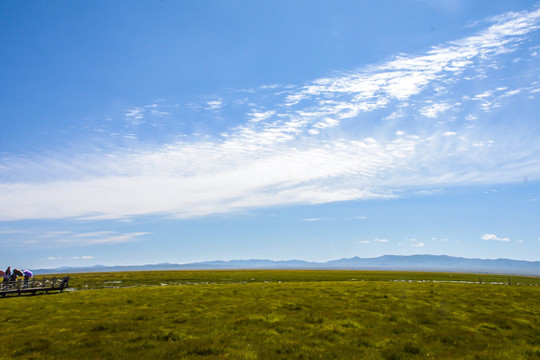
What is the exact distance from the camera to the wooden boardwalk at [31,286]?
4181cm

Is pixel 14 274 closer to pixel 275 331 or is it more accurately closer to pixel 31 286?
pixel 31 286

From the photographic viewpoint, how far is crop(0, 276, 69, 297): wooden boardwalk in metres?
41.8

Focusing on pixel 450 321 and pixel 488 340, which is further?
pixel 450 321

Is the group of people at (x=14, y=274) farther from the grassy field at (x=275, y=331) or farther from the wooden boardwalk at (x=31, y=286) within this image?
the grassy field at (x=275, y=331)

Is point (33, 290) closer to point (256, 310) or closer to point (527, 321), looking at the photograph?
point (256, 310)

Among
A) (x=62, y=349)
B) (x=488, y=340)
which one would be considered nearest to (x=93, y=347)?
(x=62, y=349)

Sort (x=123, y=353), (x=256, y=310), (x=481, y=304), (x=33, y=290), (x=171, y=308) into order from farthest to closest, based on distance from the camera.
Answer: (x=33, y=290) → (x=481, y=304) → (x=171, y=308) → (x=256, y=310) → (x=123, y=353)

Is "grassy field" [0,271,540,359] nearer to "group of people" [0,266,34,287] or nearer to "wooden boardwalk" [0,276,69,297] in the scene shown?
"wooden boardwalk" [0,276,69,297]

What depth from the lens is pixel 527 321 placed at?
20.3 m

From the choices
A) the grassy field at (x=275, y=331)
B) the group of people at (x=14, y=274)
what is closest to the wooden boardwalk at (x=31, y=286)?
the group of people at (x=14, y=274)

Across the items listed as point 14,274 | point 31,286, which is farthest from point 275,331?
point 14,274

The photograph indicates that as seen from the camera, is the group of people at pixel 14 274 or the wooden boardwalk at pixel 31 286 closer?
the wooden boardwalk at pixel 31 286

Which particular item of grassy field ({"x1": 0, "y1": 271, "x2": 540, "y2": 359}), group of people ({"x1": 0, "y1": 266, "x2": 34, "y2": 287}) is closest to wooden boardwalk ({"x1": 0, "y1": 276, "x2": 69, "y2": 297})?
group of people ({"x1": 0, "y1": 266, "x2": 34, "y2": 287})

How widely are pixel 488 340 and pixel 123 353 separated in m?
18.4
